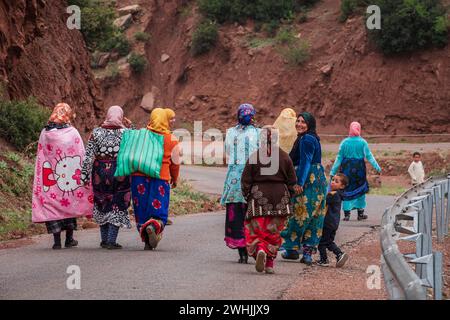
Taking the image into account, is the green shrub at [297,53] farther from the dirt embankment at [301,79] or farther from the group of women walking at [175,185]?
the group of women walking at [175,185]

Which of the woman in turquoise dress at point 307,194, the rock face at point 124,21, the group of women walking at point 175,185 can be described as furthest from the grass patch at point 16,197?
the rock face at point 124,21

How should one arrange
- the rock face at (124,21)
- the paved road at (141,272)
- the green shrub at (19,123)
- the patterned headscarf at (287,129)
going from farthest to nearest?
the rock face at (124,21) < the green shrub at (19,123) < the patterned headscarf at (287,129) < the paved road at (141,272)

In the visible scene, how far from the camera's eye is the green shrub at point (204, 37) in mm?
63644

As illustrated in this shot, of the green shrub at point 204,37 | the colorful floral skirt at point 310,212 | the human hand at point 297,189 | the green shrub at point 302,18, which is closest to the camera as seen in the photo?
the human hand at point 297,189

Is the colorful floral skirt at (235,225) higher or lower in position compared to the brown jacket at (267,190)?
lower

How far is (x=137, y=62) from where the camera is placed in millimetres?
65438

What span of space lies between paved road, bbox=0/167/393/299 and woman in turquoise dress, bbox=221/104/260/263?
1.11ft

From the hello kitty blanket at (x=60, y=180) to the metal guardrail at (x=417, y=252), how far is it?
4453mm

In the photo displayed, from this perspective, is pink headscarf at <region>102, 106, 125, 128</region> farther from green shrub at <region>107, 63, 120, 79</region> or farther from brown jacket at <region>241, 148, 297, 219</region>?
green shrub at <region>107, 63, 120, 79</region>

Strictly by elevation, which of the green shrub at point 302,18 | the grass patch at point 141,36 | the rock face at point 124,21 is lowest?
the grass patch at point 141,36

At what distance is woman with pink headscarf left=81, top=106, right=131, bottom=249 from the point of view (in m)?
13.0
